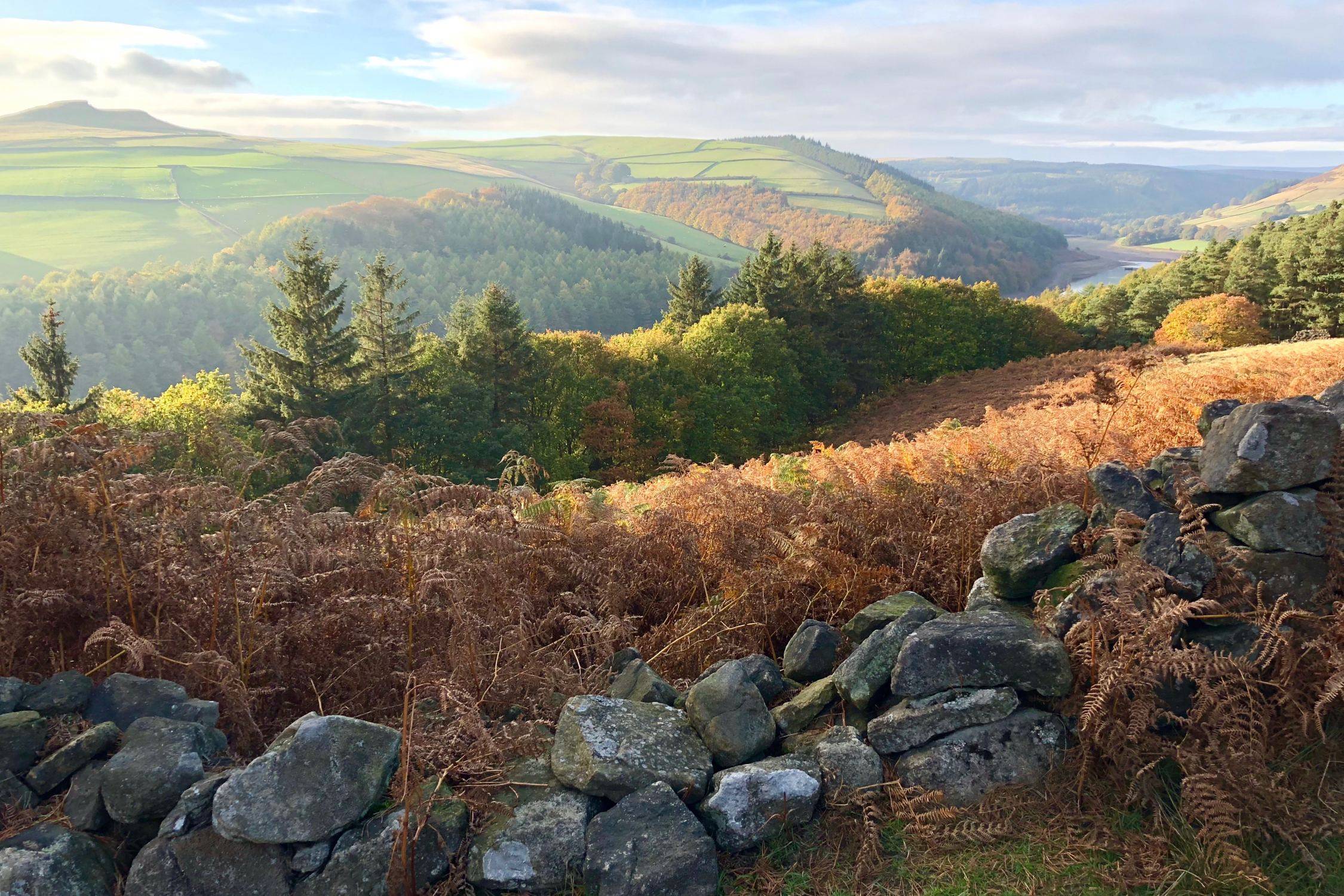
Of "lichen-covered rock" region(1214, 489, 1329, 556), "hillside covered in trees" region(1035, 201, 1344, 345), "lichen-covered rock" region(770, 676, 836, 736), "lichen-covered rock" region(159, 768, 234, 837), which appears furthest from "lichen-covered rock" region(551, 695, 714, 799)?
"hillside covered in trees" region(1035, 201, 1344, 345)

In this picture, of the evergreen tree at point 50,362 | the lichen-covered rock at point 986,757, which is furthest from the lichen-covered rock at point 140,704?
the evergreen tree at point 50,362

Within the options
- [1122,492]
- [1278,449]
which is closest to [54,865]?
[1122,492]

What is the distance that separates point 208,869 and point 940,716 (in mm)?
3489

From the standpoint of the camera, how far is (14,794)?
3.51 meters

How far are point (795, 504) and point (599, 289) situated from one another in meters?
141

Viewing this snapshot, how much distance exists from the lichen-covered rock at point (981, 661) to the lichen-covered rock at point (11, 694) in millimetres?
4505

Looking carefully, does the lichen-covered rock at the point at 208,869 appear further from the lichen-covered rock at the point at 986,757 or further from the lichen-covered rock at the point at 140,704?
the lichen-covered rock at the point at 986,757

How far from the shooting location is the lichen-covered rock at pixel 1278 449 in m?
4.16

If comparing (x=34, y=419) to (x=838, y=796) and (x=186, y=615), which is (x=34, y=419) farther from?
(x=838, y=796)

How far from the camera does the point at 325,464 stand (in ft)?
16.2

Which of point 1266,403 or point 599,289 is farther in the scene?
point 599,289

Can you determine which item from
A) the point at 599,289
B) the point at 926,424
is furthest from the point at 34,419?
the point at 599,289

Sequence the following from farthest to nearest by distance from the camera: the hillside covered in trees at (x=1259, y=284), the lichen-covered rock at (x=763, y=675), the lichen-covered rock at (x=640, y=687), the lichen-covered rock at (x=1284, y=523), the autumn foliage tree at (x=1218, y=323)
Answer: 1. the hillside covered in trees at (x=1259, y=284)
2. the autumn foliage tree at (x=1218, y=323)
3. the lichen-covered rock at (x=763, y=675)
4. the lichen-covered rock at (x=640, y=687)
5. the lichen-covered rock at (x=1284, y=523)

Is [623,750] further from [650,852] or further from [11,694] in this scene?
[11,694]
